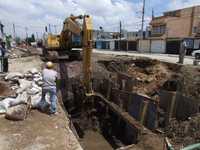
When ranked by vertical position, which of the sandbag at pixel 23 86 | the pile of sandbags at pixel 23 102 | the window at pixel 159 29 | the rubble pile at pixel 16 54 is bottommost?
the pile of sandbags at pixel 23 102

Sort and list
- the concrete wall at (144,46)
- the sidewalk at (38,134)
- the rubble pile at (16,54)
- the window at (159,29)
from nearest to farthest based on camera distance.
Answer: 1. the sidewalk at (38,134)
2. the rubble pile at (16,54)
3. the concrete wall at (144,46)
4. the window at (159,29)

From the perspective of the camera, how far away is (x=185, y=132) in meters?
6.99

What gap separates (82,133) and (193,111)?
4.34 meters

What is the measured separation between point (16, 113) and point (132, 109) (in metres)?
4.53

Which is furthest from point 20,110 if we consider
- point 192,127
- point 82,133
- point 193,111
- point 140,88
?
point 140,88

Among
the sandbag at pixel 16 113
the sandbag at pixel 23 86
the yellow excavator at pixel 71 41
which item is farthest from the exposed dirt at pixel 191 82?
the sandbag at pixel 16 113

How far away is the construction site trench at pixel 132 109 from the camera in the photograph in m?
7.22

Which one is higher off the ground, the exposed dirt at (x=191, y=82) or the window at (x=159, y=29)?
the window at (x=159, y=29)

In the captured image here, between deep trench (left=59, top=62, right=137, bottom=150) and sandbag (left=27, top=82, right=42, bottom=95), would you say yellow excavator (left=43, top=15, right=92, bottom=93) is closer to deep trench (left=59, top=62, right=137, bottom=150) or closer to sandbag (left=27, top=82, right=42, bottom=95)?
deep trench (left=59, top=62, right=137, bottom=150)

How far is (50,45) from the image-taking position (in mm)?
15781

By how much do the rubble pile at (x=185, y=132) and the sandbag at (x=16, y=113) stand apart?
4445 mm

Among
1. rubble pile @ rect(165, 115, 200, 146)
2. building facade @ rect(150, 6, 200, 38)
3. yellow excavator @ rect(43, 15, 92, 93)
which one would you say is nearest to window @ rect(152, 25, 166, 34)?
building facade @ rect(150, 6, 200, 38)

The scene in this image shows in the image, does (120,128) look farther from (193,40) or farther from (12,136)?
(193,40)

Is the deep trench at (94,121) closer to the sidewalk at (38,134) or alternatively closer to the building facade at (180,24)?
the sidewalk at (38,134)
